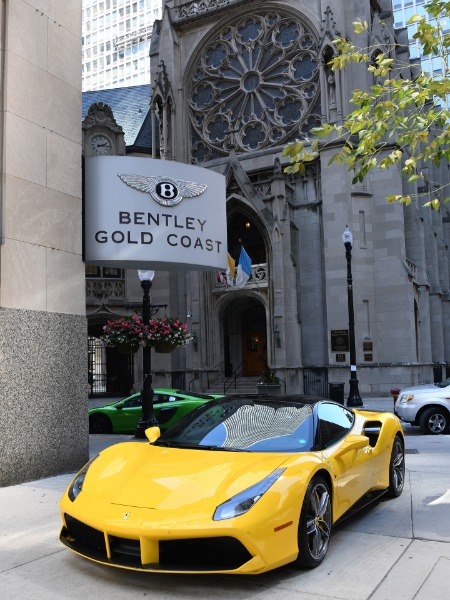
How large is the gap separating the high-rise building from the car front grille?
102820mm

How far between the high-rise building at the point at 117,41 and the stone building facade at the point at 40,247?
95908mm

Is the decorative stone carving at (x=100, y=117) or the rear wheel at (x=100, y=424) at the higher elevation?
the decorative stone carving at (x=100, y=117)

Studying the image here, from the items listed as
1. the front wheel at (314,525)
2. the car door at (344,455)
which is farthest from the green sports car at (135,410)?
the front wheel at (314,525)

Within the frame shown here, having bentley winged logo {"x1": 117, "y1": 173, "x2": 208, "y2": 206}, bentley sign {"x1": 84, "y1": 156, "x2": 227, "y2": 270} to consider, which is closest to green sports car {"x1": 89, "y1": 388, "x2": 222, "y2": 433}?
bentley sign {"x1": 84, "y1": 156, "x2": 227, "y2": 270}

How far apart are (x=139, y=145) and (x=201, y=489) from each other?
34.6 metres

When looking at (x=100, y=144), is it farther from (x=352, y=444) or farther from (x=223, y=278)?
(x=352, y=444)

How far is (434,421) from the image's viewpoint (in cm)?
1346

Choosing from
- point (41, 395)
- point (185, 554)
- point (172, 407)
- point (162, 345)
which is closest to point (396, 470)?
point (185, 554)

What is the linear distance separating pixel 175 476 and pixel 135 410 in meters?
11.3

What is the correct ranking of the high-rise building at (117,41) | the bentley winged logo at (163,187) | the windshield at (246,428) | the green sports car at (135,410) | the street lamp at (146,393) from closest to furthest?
the windshield at (246,428)
the bentley winged logo at (163,187)
the street lamp at (146,393)
the green sports car at (135,410)
the high-rise building at (117,41)

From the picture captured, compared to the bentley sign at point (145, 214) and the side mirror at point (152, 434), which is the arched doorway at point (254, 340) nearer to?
the bentley sign at point (145, 214)

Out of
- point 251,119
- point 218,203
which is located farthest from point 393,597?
point 251,119

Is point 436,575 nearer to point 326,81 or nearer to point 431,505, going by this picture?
point 431,505

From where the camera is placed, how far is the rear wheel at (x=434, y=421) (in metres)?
13.4
